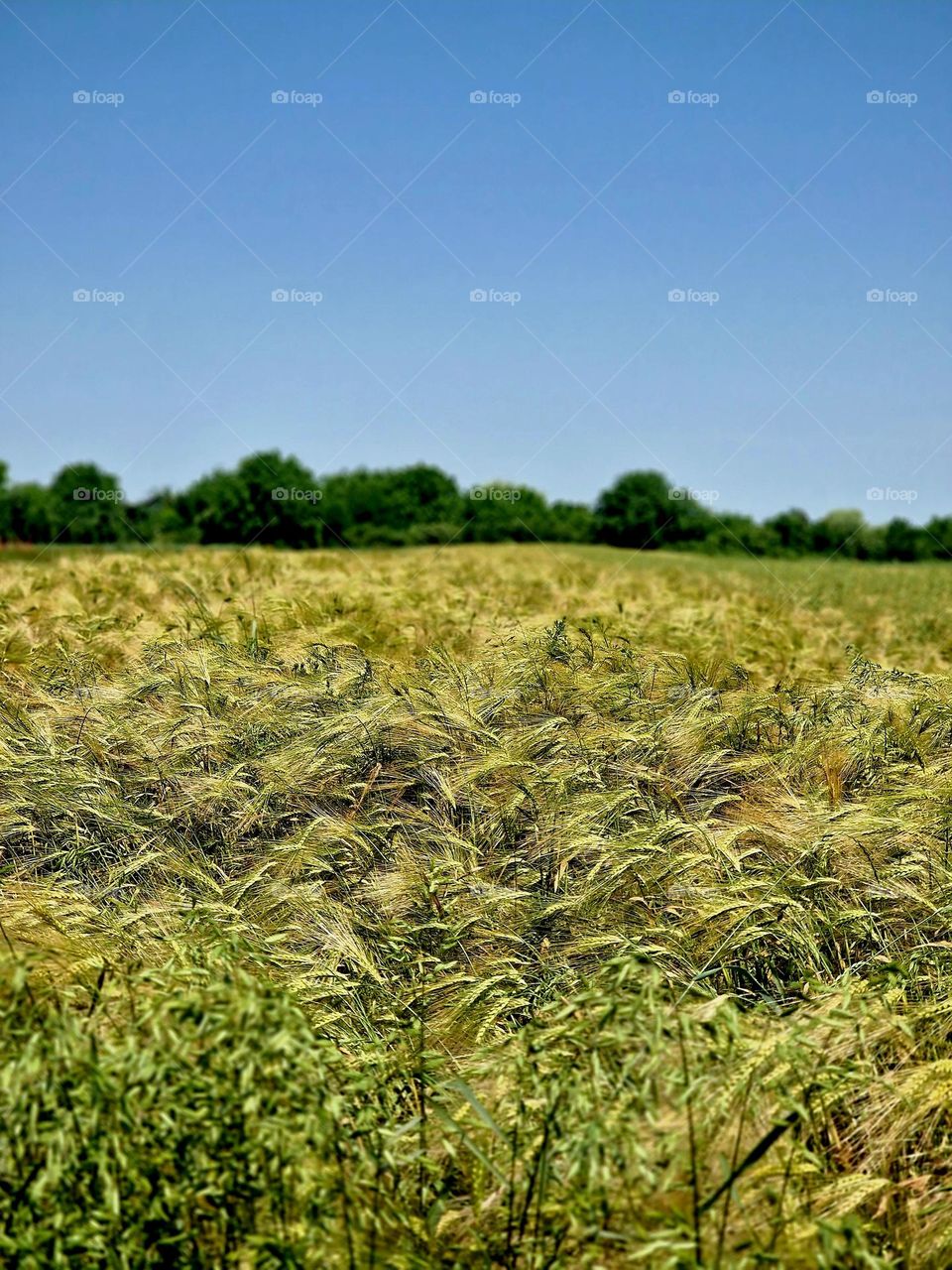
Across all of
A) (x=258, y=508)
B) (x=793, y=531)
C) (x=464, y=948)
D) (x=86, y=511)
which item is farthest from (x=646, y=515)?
(x=464, y=948)

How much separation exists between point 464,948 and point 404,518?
→ 205ft

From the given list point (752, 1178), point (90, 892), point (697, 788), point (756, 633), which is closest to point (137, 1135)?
point (752, 1178)

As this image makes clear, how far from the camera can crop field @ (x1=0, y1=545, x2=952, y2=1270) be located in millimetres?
2100

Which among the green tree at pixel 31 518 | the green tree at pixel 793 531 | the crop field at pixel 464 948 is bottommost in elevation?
the crop field at pixel 464 948

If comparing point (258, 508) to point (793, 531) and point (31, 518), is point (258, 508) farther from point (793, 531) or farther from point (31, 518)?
point (793, 531)

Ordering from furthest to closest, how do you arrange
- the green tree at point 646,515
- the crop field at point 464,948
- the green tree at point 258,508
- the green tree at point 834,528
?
the green tree at point 834,528 < the green tree at point 646,515 < the green tree at point 258,508 < the crop field at point 464,948

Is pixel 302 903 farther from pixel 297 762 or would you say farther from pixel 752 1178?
A: pixel 752 1178

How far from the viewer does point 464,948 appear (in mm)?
3359

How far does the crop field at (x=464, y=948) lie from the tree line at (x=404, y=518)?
39407mm

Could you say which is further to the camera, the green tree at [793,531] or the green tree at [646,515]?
the green tree at [793,531]

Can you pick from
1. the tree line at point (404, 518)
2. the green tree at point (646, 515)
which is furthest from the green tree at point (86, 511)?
the green tree at point (646, 515)

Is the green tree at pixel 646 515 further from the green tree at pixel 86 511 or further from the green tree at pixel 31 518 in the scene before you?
the green tree at pixel 31 518

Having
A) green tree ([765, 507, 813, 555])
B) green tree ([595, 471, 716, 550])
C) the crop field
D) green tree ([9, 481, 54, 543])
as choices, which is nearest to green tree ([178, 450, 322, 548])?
green tree ([9, 481, 54, 543])

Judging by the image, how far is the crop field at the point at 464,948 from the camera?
2100mm
